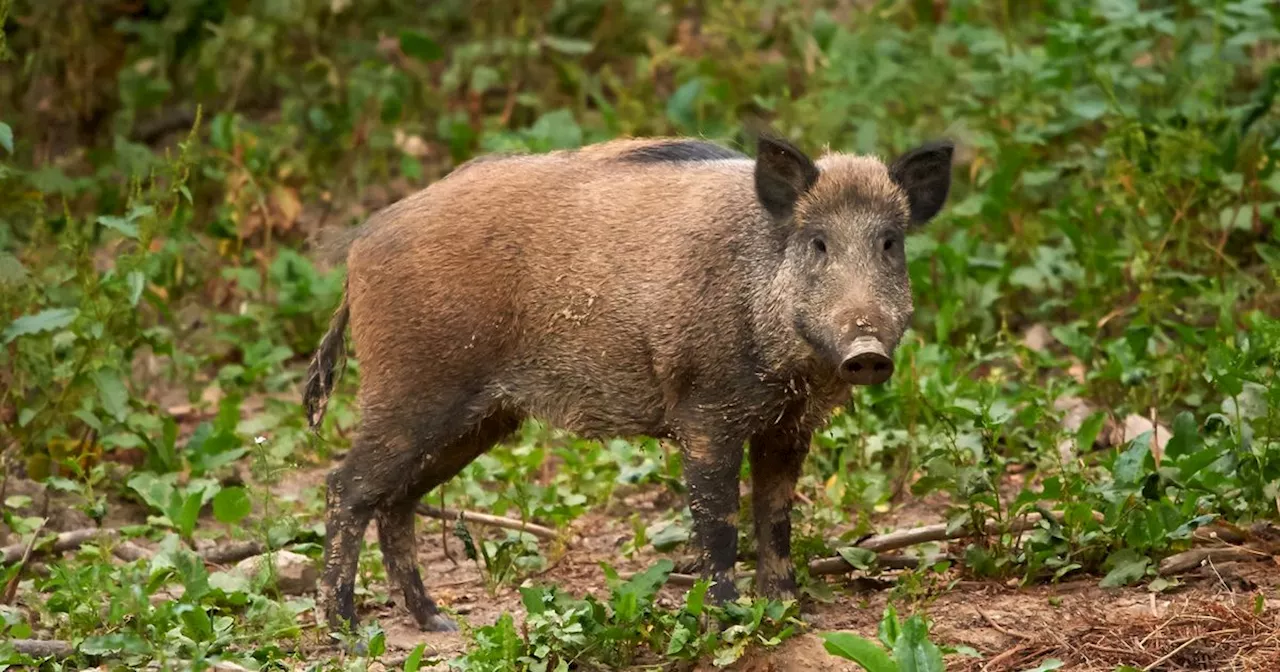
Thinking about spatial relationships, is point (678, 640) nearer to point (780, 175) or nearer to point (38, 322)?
point (780, 175)

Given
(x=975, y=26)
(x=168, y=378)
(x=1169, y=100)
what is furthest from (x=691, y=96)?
(x=168, y=378)

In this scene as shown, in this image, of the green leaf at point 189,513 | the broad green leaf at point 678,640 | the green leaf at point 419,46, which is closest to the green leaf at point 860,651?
the broad green leaf at point 678,640

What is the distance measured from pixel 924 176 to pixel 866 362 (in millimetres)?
799

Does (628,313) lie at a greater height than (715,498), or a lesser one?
greater

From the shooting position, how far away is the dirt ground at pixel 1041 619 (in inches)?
182

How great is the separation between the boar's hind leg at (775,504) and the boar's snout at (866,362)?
598mm

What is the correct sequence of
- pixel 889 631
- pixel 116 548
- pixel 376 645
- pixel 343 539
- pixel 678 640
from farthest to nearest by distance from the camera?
pixel 116 548 < pixel 343 539 < pixel 376 645 < pixel 678 640 < pixel 889 631

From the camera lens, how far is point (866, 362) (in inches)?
185

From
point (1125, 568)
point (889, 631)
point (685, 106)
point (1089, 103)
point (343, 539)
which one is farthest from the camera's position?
point (685, 106)

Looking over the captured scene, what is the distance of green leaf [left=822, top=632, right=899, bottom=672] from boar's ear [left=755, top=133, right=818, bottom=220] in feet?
4.17

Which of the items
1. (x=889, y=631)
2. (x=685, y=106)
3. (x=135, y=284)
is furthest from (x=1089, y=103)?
(x=135, y=284)

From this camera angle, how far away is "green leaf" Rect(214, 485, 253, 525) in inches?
238

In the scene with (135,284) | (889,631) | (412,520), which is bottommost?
(412,520)

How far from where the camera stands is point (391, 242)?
549cm
